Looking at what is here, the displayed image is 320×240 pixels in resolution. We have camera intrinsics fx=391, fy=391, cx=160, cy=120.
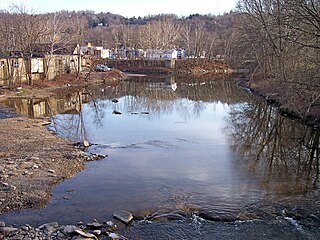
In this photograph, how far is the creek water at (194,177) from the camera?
10.7 meters

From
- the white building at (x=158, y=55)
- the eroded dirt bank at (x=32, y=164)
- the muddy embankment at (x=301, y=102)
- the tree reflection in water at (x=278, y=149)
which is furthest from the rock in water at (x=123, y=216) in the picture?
the white building at (x=158, y=55)

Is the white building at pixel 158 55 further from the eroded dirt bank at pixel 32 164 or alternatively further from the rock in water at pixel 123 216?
the rock in water at pixel 123 216

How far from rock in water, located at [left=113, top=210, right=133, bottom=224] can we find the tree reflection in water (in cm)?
525

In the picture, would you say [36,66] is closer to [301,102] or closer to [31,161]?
[301,102]

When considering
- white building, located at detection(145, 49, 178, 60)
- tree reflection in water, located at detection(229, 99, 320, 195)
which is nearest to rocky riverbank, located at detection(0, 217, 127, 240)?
tree reflection in water, located at detection(229, 99, 320, 195)

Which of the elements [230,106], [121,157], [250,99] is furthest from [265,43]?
[121,157]

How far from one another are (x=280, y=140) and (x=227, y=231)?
38.7 feet

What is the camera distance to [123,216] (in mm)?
10906

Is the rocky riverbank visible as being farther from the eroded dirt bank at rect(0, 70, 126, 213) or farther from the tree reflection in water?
the tree reflection in water

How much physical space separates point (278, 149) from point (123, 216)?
10708mm

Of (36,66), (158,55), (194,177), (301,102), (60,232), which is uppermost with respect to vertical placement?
(158,55)

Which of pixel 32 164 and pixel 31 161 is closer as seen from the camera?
pixel 32 164

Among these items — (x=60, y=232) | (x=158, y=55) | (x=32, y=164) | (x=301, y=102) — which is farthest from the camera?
(x=158, y=55)

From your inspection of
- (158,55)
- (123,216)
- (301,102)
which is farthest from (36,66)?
(158,55)
